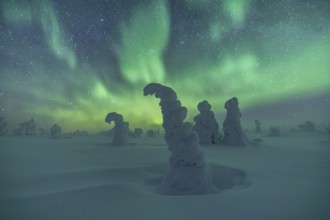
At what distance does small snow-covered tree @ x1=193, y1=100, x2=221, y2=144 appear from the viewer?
1246 inches

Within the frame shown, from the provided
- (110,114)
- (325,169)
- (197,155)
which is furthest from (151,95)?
(110,114)

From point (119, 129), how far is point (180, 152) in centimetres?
2382

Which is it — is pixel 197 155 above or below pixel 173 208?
above

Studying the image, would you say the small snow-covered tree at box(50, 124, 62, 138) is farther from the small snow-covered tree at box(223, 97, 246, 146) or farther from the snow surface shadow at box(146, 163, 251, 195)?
the snow surface shadow at box(146, 163, 251, 195)

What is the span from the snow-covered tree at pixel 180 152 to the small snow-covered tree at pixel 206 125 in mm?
20020

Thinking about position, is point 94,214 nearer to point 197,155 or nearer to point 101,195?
point 101,195

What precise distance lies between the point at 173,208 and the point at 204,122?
25377mm

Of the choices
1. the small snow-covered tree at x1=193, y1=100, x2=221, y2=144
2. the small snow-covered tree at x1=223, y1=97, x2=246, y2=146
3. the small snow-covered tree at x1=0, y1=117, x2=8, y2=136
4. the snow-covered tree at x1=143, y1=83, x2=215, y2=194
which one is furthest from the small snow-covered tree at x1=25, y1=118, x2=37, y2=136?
the snow-covered tree at x1=143, y1=83, x2=215, y2=194

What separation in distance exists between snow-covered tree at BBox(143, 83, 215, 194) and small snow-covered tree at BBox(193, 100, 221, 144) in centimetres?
2002

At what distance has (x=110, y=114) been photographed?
34.0m

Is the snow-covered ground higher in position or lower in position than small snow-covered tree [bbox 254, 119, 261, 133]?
lower

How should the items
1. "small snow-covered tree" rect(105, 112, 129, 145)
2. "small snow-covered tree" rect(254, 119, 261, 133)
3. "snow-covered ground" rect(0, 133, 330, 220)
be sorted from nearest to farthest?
"snow-covered ground" rect(0, 133, 330, 220) → "small snow-covered tree" rect(105, 112, 129, 145) → "small snow-covered tree" rect(254, 119, 261, 133)

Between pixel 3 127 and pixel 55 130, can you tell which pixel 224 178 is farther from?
pixel 3 127

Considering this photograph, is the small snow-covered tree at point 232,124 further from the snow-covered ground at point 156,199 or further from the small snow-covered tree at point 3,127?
the small snow-covered tree at point 3,127
